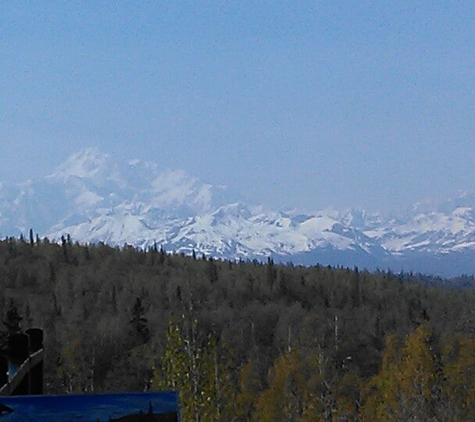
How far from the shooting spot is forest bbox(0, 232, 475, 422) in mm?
57969

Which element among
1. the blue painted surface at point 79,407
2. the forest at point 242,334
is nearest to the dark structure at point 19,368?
the blue painted surface at point 79,407

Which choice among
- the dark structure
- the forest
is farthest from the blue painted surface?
the forest

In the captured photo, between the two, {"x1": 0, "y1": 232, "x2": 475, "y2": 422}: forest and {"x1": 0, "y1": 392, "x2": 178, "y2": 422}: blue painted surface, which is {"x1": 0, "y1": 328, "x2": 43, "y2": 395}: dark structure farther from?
→ {"x1": 0, "y1": 232, "x2": 475, "y2": 422}: forest

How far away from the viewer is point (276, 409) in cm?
6819

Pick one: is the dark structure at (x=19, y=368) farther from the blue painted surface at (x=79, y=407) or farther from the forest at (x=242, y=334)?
the forest at (x=242, y=334)

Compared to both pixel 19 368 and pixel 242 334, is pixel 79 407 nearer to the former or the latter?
pixel 19 368

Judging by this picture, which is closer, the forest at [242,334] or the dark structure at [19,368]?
the dark structure at [19,368]

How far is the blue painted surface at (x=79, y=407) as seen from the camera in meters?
6.94

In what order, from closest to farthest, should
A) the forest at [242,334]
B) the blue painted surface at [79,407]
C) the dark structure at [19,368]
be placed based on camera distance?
the blue painted surface at [79,407] < the dark structure at [19,368] < the forest at [242,334]

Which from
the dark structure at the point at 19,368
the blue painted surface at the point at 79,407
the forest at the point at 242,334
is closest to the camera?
the blue painted surface at the point at 79,407

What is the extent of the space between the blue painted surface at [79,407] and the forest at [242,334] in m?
30.9

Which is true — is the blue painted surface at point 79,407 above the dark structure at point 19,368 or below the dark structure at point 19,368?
below

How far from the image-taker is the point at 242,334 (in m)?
122

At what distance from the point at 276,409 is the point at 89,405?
205 ft
